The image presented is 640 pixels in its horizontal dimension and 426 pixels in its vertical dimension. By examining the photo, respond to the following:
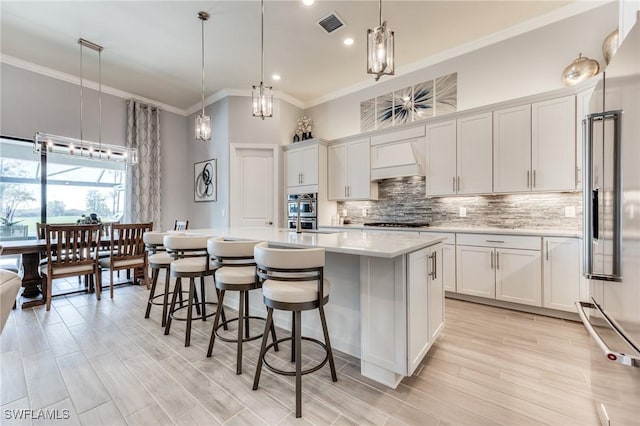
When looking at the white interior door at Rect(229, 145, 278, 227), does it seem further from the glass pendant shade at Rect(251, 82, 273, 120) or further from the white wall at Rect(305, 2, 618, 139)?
the white wall at Rect(305, 2, 618, 139)

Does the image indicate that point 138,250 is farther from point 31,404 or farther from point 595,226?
point 595,226

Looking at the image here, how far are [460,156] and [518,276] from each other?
161cm

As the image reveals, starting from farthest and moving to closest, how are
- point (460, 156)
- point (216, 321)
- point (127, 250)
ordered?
1. point (127, 250)
2. point (460, 156)
3. point (216, 321)

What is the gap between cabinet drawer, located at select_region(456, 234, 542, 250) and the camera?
2896 mm

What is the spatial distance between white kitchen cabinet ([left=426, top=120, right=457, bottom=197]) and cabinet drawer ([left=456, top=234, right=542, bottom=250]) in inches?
27.3

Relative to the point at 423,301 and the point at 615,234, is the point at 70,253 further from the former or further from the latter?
the point at 615,234

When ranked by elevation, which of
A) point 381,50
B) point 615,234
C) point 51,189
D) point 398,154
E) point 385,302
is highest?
point 381,50

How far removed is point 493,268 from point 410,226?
1.20m

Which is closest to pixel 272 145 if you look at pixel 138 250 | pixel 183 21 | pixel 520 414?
pixel 183 21

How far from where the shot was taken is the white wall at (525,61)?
2.93 metres

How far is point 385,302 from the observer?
171 cm

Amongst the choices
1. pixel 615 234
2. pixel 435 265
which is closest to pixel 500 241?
pixel 435 265

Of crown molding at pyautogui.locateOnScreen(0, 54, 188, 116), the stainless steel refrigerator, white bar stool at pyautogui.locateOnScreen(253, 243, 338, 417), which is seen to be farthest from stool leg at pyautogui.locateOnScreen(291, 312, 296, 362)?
crown molding at pyautogui.locateOnScreen(0, 54, 188, 116)

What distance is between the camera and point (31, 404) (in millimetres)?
1551
